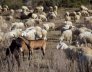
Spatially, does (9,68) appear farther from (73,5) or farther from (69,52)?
(73,5)

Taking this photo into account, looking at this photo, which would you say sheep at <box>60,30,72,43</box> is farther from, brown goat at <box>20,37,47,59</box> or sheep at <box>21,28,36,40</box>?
brown goat at <box>20,37,47,59</box>

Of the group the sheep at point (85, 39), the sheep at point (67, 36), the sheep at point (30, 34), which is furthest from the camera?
the sheep at point (67, 36)

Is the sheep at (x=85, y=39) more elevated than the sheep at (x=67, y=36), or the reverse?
the sheep at (x=85, y=39)

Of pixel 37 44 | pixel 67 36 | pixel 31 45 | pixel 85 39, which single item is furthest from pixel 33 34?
pixel 31 45

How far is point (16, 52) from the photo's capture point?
10.8m

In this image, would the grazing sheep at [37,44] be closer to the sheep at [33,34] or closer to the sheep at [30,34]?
the sheep at [33,34]

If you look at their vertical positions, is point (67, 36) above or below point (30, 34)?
below

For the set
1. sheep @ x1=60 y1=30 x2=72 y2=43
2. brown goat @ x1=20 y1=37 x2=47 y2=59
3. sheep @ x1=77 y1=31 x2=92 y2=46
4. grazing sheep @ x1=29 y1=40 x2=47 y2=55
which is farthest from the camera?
sheep @ x1=60 y1=30 x2=72 y2=43

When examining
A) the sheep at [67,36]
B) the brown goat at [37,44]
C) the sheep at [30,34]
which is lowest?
the sheep at [67,36]

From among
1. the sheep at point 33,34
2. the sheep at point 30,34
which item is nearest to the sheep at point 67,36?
the sheep at point 33,34

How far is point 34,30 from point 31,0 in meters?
22.8

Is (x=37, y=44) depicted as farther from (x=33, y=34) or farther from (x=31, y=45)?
(x=33, y=34)

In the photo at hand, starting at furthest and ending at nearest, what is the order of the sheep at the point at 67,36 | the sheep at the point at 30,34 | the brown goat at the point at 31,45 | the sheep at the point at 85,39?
the sheep at the point at 67,36 < the sheep at the point at 30,34 < the sheep at the point at 85,39 < the brown goat at the point at 31,45

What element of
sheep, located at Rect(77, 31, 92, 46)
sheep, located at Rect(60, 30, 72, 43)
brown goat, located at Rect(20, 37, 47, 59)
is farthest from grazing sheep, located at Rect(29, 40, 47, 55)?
sheep, located at Rect(60, 30, 72, 43)
